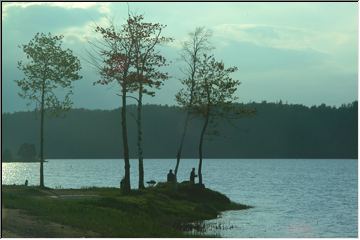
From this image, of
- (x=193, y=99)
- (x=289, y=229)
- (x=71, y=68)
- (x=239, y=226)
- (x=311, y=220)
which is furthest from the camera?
(x=193, y=99)

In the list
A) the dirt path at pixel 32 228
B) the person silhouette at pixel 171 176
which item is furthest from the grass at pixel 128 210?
the person silhouette at pixel 171 176

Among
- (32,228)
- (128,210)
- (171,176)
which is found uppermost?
(171,176)

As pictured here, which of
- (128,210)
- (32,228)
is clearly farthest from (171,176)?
(32,228)

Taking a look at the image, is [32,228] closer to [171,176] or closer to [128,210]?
[128,210]

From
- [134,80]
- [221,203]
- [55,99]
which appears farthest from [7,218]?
[221,203]

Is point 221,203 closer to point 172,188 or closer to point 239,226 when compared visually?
point 172,188

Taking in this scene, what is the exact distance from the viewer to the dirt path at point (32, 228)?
2873cm

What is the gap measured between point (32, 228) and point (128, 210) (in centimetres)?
1332

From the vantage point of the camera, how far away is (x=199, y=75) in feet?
222

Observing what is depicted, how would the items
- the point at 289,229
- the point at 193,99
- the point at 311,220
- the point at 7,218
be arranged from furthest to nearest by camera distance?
the point at 193,99, the point at 311,220, the point at 289,229, the point at 7,218

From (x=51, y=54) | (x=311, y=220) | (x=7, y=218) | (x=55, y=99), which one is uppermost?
(x=51, y=54)

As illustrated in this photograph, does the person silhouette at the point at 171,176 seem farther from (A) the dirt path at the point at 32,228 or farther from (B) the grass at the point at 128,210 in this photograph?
(A) the dirt path at the point at 32,228

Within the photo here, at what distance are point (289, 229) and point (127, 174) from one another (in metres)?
14.0

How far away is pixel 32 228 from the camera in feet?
97.7
